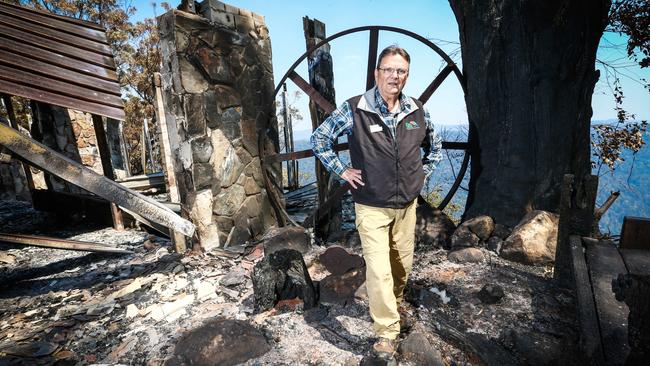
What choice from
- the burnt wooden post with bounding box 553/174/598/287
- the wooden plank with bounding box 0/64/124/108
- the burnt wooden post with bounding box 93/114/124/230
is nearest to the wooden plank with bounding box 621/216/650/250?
the burnt wooden post with bounding box 553/174/598/287

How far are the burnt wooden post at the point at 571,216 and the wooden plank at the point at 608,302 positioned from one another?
166 millimetres

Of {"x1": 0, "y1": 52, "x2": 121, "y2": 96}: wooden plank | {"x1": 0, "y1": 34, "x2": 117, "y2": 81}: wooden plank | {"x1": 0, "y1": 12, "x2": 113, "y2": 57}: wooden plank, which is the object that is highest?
{"x1": 0, "y1": 12, "x2": 113, "y2": 57}: wooden plank

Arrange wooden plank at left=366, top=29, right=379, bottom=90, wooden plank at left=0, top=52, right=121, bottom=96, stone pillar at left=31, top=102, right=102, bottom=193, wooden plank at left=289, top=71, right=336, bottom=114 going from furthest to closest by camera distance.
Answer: stone pillar at left=31, top=102, right=102, bottom=193
wooden plank at left=289, top=71, right=336, bottom=114
wooden plank at left=366, top=29, right=379, bottom=90
wooden plank at left=0, top=52, right=121, bottom=96

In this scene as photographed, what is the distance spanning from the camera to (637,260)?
254 centimetres

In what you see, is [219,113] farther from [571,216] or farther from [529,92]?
[571,216]

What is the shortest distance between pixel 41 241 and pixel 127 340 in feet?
5.05

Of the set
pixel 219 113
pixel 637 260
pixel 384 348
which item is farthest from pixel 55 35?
pixel 637 260

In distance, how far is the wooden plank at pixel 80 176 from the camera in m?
2.67

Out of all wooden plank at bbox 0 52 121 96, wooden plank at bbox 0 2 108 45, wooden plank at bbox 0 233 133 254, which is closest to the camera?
wooden plank at bbox 0 233 133 254

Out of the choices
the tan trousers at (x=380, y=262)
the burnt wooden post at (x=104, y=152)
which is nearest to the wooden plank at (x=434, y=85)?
the tan trousers at (x=380, y=262)

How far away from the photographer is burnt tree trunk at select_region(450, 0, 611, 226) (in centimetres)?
335

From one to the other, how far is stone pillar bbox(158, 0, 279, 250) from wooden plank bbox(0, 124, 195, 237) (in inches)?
35.5

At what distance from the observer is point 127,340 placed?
260 cm

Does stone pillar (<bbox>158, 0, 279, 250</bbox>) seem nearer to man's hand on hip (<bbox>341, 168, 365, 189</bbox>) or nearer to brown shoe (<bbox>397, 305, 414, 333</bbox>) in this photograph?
man's hand on hip (<bbox>341, 168, 365, 189</bbox>)
